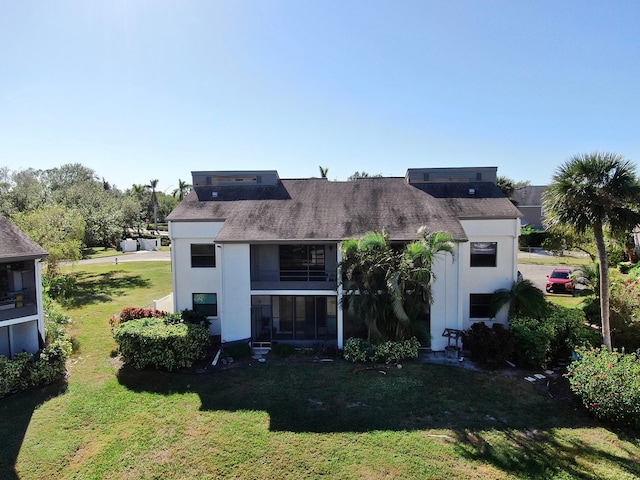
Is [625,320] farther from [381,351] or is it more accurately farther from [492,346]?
[381,351]

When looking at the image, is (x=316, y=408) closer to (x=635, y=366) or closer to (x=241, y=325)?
(x=241, y=325)

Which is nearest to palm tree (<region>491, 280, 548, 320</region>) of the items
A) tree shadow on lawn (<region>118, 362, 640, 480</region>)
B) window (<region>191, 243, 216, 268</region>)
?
tree shadow on lawn (<region>118, 362, 640, 480</region>)

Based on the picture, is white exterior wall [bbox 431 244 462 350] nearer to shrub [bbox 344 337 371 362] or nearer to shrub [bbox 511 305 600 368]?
shrub [bbox 511 305 600 368]

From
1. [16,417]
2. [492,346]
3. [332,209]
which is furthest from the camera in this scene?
[332,209]

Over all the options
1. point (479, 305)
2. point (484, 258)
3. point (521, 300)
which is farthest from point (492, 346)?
point (484, 258)

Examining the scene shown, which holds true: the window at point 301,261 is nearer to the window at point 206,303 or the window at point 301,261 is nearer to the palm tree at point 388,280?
the palm tree at point 388,280

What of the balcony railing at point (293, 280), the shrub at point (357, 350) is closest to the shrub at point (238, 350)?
the balcony railing at point (293, 280)
